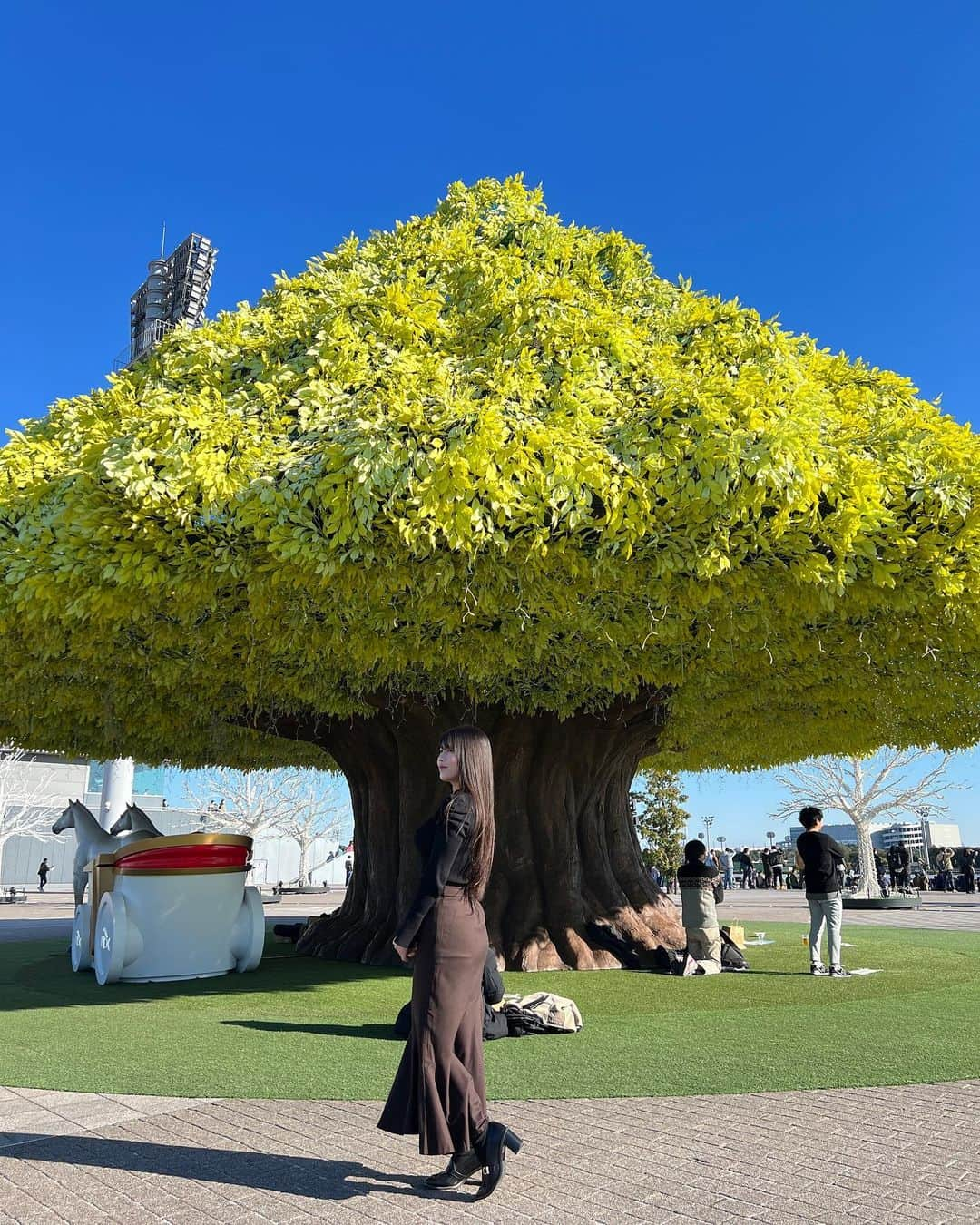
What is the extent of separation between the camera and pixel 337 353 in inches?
355

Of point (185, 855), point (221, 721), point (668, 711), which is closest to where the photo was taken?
point (185, 855)

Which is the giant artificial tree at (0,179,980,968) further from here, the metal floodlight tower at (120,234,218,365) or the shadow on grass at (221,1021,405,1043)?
the metal floodlight tower at (120,234,218,365)

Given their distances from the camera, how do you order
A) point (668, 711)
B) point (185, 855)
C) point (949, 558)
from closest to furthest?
point (949, 558)
point (185, 855)
point (668, 711)

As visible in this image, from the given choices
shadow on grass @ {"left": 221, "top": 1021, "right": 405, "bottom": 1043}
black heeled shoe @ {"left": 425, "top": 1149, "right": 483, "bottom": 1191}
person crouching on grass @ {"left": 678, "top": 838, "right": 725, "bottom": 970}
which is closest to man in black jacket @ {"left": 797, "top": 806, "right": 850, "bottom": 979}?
person crouching on grass @ {"left": 678, "top": 838, "right": 725, "bottom": 970}

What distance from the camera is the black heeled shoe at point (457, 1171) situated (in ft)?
13.2

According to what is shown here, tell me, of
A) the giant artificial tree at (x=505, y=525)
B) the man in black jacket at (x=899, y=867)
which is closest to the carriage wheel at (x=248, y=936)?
the giant artificial tree at (x=505, y=525)

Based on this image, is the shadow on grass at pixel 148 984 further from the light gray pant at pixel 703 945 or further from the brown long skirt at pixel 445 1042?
the brown long skirt at pixel 445 1042

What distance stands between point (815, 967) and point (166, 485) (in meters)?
9.84

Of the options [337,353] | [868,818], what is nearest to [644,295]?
[337,353]

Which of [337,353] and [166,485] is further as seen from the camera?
[337,353]

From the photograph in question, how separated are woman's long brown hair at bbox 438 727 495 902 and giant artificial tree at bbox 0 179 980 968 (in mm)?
2957

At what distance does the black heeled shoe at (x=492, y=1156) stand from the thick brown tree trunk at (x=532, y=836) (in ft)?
27.9

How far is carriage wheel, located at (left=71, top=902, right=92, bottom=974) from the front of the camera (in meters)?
12.6

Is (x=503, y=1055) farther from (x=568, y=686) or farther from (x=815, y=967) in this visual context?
(x=815, y=967)
